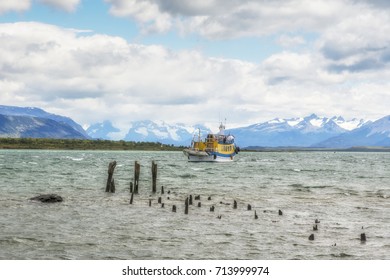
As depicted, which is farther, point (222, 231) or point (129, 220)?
point (129, 220)

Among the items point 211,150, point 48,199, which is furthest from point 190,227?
point 211,150

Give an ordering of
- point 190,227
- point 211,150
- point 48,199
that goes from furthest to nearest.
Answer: point 211,150 < point 48,199 < point 190,227

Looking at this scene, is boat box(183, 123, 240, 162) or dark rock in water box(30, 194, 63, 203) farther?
boat box(183, 123, 240, 162)

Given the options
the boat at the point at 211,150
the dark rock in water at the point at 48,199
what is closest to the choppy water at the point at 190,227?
the dark rock in water at the point at 48,199

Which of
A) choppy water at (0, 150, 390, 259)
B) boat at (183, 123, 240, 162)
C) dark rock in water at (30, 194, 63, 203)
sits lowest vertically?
choppy water at (0, 150, 390, 259)

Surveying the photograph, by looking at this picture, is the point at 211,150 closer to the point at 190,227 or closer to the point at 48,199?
the point at 48,199

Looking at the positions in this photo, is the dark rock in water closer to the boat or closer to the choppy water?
the choppy water

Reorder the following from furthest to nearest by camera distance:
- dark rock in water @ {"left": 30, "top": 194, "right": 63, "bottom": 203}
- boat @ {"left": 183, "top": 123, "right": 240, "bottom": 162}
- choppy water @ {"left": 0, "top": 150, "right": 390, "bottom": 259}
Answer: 1. boat @ {"left": 183, "top": 123, "right": 240, "bottom": 162}
2. dark rock in water @ {"left": 30, "top": 194, "right": 63, "bottom": 203}
3. choppy water @ {"left": 0, "top": 150, "right": 390, "bottom": 259}

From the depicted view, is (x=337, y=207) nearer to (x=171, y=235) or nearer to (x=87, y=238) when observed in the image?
(x=171, y=235)

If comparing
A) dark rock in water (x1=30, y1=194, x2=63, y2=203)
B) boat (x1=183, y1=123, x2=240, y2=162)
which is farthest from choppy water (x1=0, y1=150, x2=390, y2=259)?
boat (x1=183, y1=123, x2=240, y2=162)

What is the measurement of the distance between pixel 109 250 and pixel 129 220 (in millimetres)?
10503

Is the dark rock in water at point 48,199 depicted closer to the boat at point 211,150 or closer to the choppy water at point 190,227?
the choppy water at point 190,227
